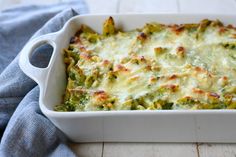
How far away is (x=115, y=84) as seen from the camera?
1.29 m

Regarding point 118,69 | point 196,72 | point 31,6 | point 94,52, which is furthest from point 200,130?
point 31,6

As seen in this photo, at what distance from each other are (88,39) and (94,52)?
0.10 m

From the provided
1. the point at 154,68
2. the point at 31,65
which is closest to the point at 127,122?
the point at 154,68

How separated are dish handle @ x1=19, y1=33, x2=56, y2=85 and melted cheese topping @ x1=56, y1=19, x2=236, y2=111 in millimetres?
87

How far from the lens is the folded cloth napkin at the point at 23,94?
119 cm

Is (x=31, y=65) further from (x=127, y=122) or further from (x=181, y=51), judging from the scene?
(x=181, y=51)

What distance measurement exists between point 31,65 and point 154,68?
0.42 m

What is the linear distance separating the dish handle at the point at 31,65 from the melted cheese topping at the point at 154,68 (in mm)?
87

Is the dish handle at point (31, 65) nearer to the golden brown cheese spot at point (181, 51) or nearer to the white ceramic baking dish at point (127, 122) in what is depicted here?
the white ceramic baking dish at point (127, 122)

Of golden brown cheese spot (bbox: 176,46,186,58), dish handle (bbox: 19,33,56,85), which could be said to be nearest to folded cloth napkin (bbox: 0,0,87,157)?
dish handle (bbox: 19,33,56,85)

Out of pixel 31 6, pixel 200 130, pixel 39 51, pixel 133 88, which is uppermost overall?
pixel 31 6

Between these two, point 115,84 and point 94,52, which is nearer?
point 115,84

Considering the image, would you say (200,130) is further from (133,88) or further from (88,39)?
(88,39)

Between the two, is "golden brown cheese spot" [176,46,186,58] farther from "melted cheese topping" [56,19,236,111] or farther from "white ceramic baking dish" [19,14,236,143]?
"white ceramic baking dish" [19,14,236,143]
